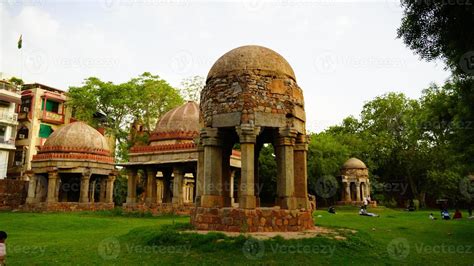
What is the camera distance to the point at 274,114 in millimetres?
11141

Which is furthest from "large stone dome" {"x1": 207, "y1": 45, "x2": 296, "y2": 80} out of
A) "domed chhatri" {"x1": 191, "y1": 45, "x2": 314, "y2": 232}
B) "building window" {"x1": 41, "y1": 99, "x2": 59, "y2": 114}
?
"building window" {"x1": 41, "y1": 99, "x2": 59, "y2": 114}

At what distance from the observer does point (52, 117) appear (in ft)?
135

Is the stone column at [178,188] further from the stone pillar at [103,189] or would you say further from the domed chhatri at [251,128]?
the domed chhatri at [251,128]

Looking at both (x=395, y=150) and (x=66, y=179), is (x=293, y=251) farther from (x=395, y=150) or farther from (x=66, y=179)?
(x=395, y=150)

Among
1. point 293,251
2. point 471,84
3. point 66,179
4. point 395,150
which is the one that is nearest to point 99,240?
point 293,251

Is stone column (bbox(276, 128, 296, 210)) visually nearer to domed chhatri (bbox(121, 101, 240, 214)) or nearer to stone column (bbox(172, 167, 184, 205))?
domed chhatri (bbox(121, 101, 240, 214))

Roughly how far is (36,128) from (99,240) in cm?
3326

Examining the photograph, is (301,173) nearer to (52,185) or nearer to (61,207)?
(61,207)

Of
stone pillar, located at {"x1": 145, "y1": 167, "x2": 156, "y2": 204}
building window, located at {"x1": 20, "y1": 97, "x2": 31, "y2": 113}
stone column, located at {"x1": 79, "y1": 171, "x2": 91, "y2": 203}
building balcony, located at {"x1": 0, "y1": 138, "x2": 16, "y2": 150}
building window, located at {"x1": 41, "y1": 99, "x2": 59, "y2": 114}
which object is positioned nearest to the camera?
stone pillar, located at {"x1": 145, "y1": 167, "x2": 156, "y2": 204}

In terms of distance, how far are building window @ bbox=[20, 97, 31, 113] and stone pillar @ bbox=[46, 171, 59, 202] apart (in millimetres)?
16210

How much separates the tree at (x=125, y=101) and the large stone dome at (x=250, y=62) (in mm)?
24296

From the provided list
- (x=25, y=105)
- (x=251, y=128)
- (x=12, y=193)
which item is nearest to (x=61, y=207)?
(x=12, y=193)

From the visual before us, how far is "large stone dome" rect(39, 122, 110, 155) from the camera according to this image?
94.3 ft

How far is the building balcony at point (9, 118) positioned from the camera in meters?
35.8
